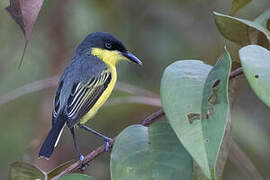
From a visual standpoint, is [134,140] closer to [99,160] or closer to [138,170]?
[138,170]

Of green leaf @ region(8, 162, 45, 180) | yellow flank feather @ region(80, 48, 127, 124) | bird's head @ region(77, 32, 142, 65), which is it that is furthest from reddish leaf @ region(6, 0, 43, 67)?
bird's head @ region(77, 32, 142, 65)

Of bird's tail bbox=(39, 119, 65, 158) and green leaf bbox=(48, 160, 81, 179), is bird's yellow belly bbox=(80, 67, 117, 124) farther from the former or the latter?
green leaf bbox=(48, 160, 81, 179)

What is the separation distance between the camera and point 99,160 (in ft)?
16.1

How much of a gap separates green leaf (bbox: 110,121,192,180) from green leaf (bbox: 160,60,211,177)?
20 centimetres

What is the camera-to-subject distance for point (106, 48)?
14.6 ft

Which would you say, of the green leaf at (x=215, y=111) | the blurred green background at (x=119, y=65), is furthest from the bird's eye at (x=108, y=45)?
the green leaf at (x=215, y=111)

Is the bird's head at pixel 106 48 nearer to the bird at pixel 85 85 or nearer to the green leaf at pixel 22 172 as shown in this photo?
the bird at pixel 85 85

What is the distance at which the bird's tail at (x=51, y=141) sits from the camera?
125 inches

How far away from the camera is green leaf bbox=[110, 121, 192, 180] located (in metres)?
1.75

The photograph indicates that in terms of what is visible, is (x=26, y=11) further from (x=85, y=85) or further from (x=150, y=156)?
(x=85, y=85)

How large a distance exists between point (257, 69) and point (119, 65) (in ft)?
11.7

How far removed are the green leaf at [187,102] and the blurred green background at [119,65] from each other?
2.51 m

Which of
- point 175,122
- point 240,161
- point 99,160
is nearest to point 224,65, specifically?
point 175,122

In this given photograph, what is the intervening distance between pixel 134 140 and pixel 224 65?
466 mm
